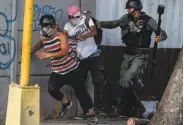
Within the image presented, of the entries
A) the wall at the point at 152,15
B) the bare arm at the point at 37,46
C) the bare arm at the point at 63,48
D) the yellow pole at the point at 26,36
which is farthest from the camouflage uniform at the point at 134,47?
the yellow pole at the point at 26,36

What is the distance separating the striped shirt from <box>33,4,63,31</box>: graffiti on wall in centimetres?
54

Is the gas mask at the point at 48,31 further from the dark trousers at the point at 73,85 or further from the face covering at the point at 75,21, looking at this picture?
the dark trousers at the point at 73,85

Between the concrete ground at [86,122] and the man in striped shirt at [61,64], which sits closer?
the man in striped shirt at [61,64]

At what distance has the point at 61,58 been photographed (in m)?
7.83

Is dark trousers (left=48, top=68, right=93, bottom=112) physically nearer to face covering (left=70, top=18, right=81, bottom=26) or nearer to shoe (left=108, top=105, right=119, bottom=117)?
face covering (left=70, top=18, right=81, bottom=26)

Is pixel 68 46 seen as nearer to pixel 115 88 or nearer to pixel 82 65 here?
pixel 82 65

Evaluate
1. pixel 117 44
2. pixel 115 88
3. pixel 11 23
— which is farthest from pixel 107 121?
pixel 11 23

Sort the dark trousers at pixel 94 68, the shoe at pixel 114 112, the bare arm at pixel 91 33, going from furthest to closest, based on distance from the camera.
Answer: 1. the shoe at pixel 114 112
2. the dark trousers at pixel 94 68
3. the bare arm at pixel 91 33

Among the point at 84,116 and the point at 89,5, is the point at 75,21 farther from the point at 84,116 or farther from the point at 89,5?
the point at 84,116

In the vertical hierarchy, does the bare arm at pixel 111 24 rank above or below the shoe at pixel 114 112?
above

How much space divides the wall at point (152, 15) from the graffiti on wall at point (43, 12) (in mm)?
849

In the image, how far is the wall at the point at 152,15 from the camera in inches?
357

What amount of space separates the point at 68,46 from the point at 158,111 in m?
2.14

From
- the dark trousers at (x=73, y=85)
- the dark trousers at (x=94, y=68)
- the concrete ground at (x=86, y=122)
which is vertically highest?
the dark trousers at (x=94, y=68)
